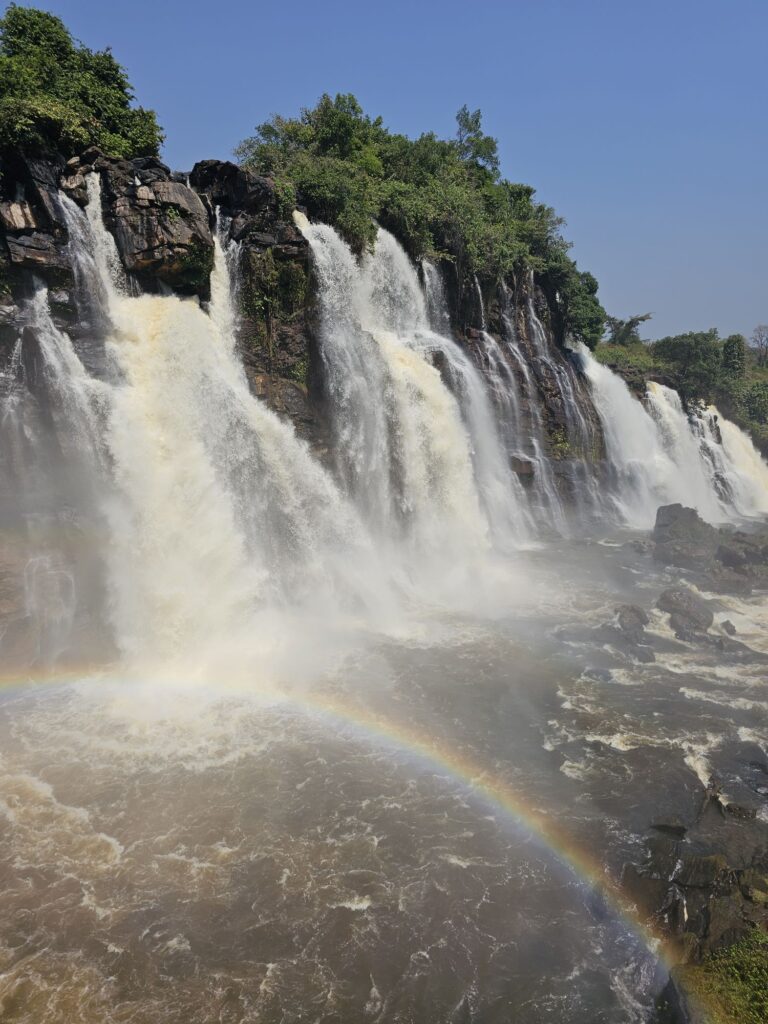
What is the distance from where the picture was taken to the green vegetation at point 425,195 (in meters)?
22.8

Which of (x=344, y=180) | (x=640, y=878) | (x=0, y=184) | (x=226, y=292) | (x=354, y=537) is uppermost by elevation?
(x=344, y=180)

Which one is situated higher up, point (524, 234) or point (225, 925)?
point (524, 234)

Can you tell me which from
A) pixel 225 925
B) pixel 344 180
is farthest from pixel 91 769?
pixel 344 180

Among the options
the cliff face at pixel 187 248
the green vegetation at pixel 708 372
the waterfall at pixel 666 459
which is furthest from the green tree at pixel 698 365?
the cliff face at pixel 187 248

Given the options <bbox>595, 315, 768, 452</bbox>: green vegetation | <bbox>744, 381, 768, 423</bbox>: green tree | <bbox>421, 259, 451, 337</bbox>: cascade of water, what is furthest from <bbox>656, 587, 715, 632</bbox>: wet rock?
<bbox>744, 381, 768, 423</bbox>: green tree

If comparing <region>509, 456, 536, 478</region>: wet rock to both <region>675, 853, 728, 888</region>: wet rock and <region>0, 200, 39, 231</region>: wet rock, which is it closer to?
<region>0, 200, 39, 231</region>: wet rock

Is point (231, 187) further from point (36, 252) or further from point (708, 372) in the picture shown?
point (708, 372)

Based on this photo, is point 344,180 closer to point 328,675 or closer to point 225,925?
point 328,675

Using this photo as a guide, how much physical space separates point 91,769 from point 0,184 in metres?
14.7

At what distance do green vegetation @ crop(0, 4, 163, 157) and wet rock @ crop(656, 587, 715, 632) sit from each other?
71.4 ft

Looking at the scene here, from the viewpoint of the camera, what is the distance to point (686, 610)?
16.5m

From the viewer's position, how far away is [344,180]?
22250 mm

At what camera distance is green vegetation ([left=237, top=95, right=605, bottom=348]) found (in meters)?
22.8

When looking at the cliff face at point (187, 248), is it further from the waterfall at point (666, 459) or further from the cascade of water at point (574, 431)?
the waterfall at point (666, 459)
